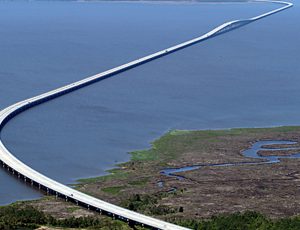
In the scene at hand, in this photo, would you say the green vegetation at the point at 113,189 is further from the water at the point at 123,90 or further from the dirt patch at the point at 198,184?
the water at the point at 123,90

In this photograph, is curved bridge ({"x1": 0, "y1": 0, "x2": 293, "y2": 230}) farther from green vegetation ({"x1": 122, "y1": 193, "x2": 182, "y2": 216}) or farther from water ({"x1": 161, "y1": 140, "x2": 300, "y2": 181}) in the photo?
water ({"x1": 161, "y1": 140, "x2": 300, "y2": 181})

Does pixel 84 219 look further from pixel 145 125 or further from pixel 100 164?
pixel 145 125

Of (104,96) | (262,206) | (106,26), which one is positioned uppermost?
(106,26)

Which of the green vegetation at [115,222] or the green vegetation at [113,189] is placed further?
the green vegetation at [113,189]

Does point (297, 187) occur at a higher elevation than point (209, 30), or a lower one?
lower

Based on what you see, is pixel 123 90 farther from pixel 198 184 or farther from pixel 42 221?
pixel 42 221

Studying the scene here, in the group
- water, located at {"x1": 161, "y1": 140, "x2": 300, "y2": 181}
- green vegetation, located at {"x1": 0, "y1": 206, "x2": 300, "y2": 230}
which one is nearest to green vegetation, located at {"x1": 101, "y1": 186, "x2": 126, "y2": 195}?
water, located at {"x1": 161, "y1": 140, "x2": 300, "y2": 181}

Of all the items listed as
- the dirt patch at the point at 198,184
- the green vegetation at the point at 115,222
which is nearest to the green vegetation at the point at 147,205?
the dirt patch at the point at 198,184

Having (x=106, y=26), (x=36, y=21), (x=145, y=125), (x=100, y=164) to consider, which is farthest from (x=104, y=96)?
(x=36, y=21)
